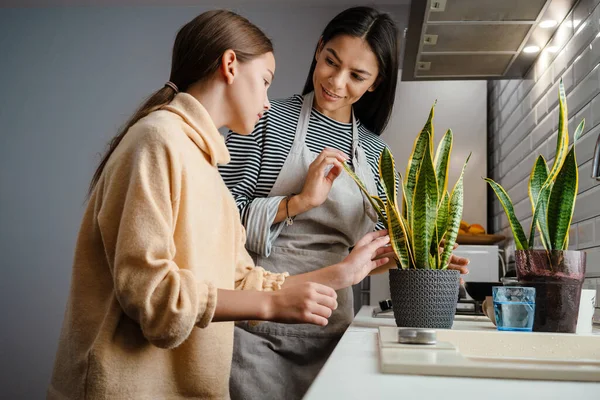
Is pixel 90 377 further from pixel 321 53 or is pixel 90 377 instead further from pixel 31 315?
pixel 31 315

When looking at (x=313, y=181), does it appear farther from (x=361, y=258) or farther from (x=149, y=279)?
(x=149, y=279)

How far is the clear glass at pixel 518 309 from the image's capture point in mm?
1088

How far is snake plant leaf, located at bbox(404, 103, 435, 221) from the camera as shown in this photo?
126 centimetres

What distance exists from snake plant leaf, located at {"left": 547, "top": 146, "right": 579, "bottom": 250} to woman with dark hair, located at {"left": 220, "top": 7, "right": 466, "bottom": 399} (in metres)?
0.30

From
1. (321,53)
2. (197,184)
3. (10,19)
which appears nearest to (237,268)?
(197,184)

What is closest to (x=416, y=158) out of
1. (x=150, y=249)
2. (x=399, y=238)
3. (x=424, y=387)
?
(x=399, y=238)

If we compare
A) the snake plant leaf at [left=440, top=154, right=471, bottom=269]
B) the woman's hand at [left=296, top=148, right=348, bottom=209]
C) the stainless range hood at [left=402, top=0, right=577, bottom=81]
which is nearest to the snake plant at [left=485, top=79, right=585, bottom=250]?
the snake plant leaf at [left=440, top=154, right=471, bottom=269]

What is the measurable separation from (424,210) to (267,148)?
52 centimetres

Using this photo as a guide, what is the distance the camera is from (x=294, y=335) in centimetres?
146

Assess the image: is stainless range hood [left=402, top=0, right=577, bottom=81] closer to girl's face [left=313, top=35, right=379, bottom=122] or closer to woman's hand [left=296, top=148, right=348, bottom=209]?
girl's face [left=313, top=35, right=379, bottom=122]

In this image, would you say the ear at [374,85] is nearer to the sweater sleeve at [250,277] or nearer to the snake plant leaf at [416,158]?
the snake plant leaf at [416,158]

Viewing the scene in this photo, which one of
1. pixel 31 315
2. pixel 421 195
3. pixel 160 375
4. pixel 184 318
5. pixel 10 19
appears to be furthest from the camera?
pixel 10 19

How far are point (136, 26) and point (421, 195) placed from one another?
11.8 feet

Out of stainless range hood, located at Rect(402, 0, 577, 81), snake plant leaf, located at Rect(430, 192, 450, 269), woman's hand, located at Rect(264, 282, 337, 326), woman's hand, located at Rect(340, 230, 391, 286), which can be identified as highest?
stainless range hood, located at Rect(402, 0, 577, 81)
